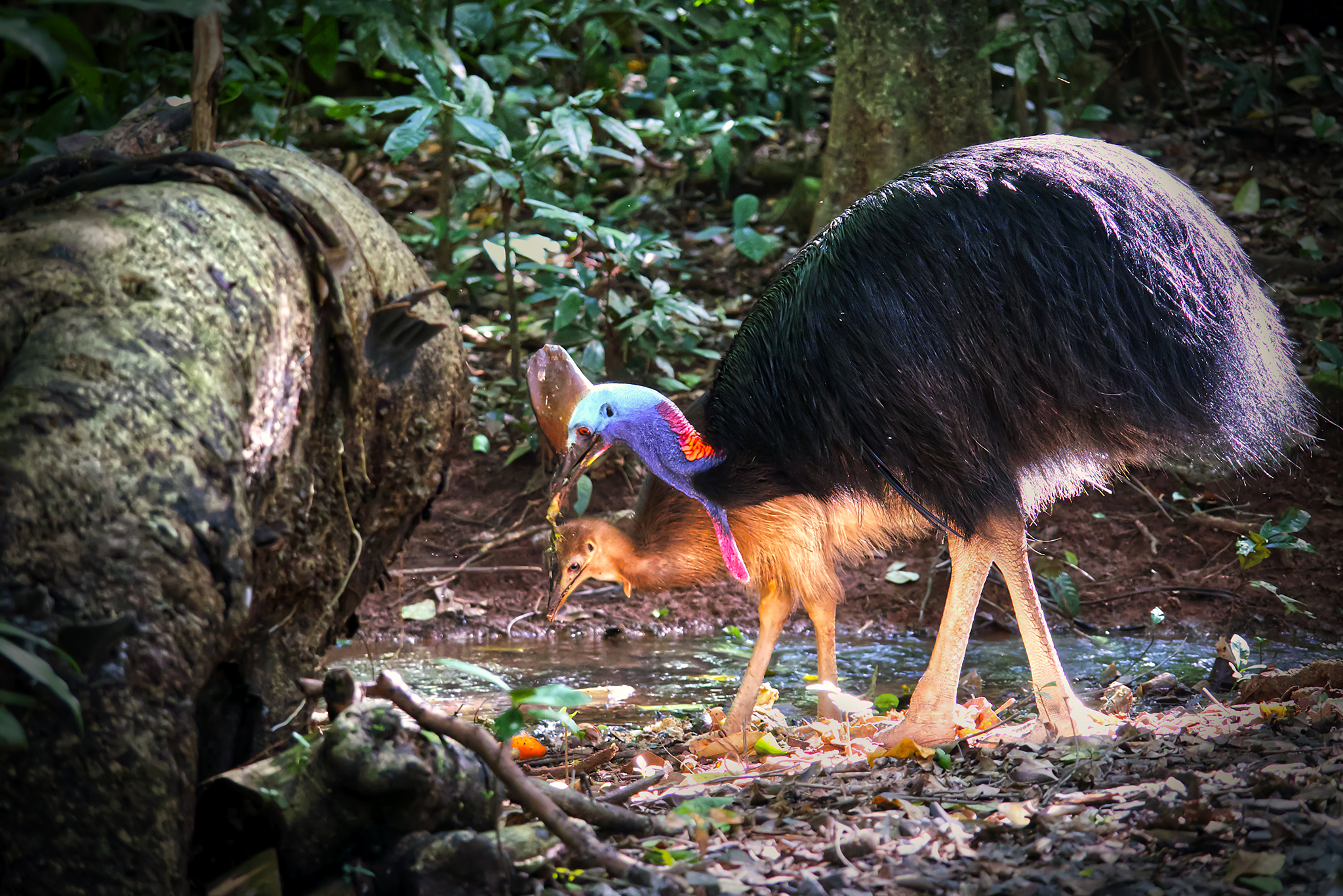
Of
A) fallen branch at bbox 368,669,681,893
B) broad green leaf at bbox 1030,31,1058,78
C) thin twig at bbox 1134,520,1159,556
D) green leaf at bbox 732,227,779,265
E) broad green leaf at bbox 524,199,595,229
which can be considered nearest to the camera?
fallen branch at bbox 368,669,681,893

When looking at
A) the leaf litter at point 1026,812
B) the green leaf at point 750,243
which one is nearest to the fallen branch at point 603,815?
the leaf litter at point 1026,812

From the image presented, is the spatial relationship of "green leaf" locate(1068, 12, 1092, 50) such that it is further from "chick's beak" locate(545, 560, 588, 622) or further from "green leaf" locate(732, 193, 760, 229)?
"chick's beak" locate(545, 560, 588, 622)

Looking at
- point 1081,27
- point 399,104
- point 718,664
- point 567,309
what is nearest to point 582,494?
point 567,309

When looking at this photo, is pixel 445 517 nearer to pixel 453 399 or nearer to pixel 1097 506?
pixel 453 399

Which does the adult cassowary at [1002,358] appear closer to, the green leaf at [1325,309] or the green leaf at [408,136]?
the green leaf at [408,136]

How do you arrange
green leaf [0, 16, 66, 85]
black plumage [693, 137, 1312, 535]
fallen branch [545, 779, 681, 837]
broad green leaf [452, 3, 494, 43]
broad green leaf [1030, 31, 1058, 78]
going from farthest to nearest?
broad green leaf [452, 3, 494, 43], broad green leaf [1030, 31, 1058, 78], black plumage [693, 137, 1312, 535], fallen branch [545, 779, 681, 837], green leaf [0, 16, 66, 85]

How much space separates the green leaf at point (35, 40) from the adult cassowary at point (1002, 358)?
2.22m

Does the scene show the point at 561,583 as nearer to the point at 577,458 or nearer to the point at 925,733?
the point at 577,458

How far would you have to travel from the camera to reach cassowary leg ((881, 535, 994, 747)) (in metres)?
3.50

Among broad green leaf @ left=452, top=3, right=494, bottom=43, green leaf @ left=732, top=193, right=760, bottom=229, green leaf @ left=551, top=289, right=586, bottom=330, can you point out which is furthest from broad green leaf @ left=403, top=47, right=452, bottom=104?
green leaf @ left=732, top=193, right=760, bottom=229

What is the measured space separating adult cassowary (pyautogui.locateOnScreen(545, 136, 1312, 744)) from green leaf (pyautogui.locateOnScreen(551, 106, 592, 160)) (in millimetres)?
2077

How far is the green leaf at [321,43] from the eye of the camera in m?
5.87

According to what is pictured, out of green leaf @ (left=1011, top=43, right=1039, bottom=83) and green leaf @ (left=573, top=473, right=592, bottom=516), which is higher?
green leaf @ (left=1011, top=43, right=1039, bottom=83)

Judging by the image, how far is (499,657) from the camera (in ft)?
15.8
